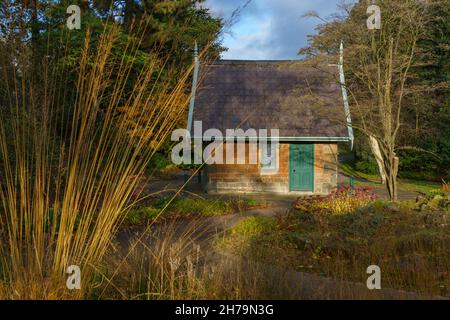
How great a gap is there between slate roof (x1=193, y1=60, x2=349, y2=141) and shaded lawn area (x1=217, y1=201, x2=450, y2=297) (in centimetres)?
667

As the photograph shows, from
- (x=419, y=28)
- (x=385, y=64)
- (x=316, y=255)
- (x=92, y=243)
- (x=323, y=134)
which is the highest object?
(x=419, y=28)

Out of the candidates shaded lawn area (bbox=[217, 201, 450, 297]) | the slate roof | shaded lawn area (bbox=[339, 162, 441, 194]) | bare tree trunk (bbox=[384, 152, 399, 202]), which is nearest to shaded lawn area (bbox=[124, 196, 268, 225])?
shaded lawn area (bbox=[217, 201, 450, 297])

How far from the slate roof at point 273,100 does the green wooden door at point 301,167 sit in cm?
65

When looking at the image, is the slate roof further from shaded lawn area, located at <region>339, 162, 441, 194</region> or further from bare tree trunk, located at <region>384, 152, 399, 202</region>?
shaded lawn area, located at <region>339, 162, 441, 194</region>

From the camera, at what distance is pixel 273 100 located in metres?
16.9

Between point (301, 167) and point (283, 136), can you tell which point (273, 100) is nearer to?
point (283, 136)

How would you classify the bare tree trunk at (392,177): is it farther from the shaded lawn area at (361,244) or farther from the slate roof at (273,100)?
the slate roof at (273,100)

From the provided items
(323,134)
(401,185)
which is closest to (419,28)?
(323,134)

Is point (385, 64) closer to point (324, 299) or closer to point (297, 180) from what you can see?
point (297, 180)

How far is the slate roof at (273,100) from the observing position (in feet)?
51.8

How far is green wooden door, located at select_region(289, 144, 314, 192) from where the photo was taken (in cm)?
1622

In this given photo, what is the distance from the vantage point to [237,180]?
1634 cm

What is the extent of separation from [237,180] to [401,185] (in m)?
8.24

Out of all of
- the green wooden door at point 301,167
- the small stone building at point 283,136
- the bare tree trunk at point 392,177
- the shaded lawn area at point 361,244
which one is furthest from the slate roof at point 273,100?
the shaded lawn area at point 361,244
